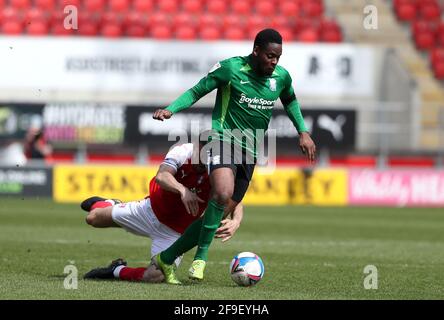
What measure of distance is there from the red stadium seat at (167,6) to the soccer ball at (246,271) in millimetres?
19660

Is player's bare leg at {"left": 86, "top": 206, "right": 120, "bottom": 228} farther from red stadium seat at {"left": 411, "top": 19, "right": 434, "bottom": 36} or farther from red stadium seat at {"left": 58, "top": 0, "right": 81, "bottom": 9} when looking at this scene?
red stadium seat at {"left": 411, "top": 19, "right": 434, "bottom": 36}

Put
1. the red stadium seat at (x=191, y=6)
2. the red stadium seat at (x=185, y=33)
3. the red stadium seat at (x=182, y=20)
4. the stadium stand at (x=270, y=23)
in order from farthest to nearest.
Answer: the red stadium seat at (x=191, y=6) → the red stadium seat at (x=182, y=20) → the red stadium seat at (x=185, y=33) → the stadium stand at (x=270, y=23)

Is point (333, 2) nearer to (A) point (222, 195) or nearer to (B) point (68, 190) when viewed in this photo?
(B) point (68, 190)

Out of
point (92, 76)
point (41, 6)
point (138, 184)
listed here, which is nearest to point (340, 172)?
point (138, 184)

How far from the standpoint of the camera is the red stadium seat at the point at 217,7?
2840cm

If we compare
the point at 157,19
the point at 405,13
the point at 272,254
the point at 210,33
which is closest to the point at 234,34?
the point at 210,33

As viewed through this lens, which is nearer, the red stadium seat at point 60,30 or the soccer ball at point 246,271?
the soccer ball at point 246,271

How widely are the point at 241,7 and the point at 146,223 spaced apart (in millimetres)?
19490

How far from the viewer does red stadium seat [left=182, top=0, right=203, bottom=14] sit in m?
28.2

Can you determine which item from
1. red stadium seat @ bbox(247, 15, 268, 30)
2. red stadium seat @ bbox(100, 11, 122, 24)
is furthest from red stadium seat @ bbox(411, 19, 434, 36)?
red stadium seat @ bbox(100, 11, 122, 24)

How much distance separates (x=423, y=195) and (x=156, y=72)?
6.83 metres

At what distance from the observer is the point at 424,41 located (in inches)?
1125

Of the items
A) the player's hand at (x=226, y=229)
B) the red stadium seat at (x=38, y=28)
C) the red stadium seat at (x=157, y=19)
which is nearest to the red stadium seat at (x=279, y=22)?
the red stadium seat at (x=157, y=19)

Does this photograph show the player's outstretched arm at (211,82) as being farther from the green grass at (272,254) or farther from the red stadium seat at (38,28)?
the red stadium seat at (38,28)
